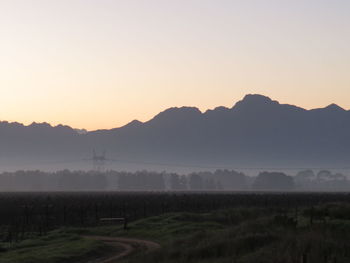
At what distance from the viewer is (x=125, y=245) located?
149 feet

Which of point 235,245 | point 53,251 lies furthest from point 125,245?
point 235,245

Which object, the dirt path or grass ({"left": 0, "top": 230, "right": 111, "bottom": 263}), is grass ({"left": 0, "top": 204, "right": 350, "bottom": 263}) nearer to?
grass ({"left": 0, "top": 230, "right": 111, "bottom": 263})

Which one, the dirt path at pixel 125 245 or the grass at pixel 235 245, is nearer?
the grass at pixel 235 245

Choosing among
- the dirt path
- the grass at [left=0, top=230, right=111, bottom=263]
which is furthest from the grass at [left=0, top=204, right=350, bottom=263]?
the dirt path

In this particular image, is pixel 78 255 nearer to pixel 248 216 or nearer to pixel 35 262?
pixel 35 262

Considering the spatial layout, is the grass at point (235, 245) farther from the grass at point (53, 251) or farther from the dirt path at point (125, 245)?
the dirt path at point (125, 245)

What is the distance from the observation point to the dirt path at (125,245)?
38156mm

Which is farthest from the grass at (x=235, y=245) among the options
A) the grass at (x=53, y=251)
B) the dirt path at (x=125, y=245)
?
the dirt path at (x=125, y=245)

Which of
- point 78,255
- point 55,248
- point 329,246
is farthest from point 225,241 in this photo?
point 55,248

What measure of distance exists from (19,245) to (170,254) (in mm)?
18680

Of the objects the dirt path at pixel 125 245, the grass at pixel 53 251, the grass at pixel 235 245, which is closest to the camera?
the grass at pixel 235 245

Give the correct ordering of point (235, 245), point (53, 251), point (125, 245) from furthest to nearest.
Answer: point (125, 245) → point (53, 251) → point (235, 245)

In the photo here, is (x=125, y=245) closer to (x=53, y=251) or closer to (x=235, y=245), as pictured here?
(x=53, y=251)

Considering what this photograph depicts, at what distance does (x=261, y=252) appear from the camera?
28.8 meters
